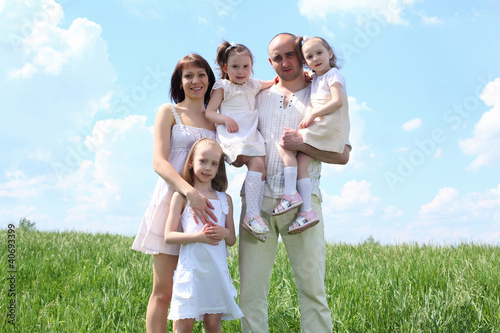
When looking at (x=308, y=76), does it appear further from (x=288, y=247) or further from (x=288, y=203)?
(x=288, y=247)

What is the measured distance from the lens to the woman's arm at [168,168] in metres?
3.17

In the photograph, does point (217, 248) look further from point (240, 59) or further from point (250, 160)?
point (240, 59)

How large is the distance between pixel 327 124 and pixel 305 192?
24.1 inches

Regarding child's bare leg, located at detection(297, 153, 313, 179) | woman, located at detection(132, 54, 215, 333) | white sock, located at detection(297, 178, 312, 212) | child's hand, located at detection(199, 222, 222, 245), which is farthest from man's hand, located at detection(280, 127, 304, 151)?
child's hand, located at detection(199, 222, 222, 245)

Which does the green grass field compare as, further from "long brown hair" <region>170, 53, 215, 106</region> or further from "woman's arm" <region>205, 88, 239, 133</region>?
"long brown hair" <region>170, 53, 215, 106</region>

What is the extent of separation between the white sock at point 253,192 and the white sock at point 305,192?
348 mm

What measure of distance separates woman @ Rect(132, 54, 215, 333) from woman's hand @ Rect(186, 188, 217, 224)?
0.08 meters

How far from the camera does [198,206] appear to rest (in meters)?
3.16

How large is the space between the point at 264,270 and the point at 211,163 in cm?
101

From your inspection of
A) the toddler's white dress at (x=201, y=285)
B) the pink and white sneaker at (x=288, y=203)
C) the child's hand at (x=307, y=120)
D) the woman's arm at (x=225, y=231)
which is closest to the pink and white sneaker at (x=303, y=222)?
the pink and white sneaker at (x=288, y=203)

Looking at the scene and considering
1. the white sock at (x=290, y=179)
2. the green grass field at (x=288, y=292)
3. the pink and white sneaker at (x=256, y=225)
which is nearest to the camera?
the pink and white sneaker at (x=256, y=225)

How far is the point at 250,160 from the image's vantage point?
343 cm

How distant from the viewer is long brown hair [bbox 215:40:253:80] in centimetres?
368

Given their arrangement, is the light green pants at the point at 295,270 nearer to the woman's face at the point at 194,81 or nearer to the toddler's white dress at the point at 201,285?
the toddler's white dress at the point at 201,285
